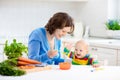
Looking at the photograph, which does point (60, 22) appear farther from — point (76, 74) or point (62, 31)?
point (76, 74)

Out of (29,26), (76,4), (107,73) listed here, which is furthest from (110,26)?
(107,73)

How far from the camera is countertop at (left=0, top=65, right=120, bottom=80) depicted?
6.56 ft

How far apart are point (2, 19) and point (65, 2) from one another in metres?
1.19

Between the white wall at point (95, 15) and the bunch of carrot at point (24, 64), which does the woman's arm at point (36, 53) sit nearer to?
the bunch of carrot at point (24, 64)

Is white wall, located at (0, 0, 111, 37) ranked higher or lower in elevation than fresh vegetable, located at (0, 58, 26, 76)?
higher

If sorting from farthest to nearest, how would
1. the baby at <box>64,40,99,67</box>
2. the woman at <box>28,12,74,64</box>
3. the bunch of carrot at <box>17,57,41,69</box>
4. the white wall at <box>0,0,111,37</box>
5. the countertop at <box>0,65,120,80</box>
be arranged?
the white wall at <box>0,0,111,37</box>, the woman at <box>28,12,74,64</box>, the baby at <box>64,40,99,67</box>, the bunch of carrot at <box>17,57,41,69</box>, the countertop at <box>0,65,120,80</box>

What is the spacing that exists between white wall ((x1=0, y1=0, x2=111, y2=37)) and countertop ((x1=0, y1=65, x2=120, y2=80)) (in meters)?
2.41

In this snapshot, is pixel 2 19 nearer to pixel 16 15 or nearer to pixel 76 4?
pixel 16 15

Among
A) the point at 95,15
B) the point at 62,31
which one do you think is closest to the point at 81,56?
the point at 62,31

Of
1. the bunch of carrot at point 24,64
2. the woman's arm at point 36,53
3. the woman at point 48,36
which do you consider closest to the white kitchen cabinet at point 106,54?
the woman at point 48,36

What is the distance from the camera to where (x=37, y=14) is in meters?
4.96

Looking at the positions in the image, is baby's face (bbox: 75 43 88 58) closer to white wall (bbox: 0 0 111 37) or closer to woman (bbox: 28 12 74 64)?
woman (bbox: 28 12 74 64)

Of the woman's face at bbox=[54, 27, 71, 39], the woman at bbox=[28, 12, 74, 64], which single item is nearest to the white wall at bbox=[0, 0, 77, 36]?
the woman at bbox=[28, 12, 74, 64]

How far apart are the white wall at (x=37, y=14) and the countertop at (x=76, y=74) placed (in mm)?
2413
